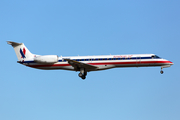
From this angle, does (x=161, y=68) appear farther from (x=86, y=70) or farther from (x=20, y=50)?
(x=20, y=50)

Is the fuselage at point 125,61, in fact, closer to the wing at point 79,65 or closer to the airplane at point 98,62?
the airplane at point 98,62

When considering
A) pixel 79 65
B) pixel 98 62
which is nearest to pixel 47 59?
pixel 79 65

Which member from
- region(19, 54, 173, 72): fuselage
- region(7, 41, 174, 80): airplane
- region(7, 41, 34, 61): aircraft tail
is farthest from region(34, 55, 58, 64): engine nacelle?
region(19, 54, 173, 72): fuselage

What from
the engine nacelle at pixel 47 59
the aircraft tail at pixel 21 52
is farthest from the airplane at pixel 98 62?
the aircraft tail at pixel 21 52

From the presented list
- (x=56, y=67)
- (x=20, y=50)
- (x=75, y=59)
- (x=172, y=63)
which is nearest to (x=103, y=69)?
(x=75, y=59)

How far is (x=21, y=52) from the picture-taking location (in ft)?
128

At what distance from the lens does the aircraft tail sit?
127 ft

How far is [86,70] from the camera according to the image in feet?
120

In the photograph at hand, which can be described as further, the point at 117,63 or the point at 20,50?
the point at 20,50

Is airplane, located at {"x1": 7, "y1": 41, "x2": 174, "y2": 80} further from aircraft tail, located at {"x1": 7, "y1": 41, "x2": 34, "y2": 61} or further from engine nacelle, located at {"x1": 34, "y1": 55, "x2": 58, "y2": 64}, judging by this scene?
aircraft tail, located at {"x1": 7, "y1": 41, "x2": 34, "y2": 61}

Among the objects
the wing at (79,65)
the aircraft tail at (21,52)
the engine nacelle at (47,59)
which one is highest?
the aircraft tail at (21,52)

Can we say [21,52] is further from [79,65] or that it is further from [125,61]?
[125,61]

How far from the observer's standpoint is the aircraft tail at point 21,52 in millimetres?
38844

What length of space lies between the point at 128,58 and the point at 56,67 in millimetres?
10778
